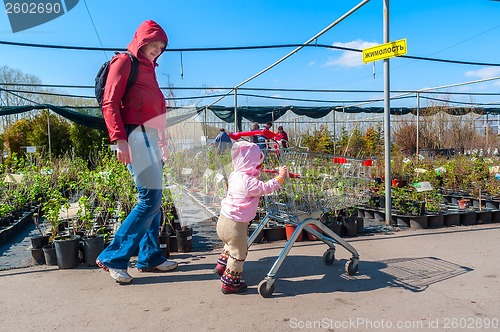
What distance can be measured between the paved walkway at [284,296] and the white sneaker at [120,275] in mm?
53

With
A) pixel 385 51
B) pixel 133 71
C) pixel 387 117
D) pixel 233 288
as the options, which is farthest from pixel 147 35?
pixel 387 117

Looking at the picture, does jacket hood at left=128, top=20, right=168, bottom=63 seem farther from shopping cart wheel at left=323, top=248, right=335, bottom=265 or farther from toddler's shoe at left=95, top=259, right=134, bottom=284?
shopping cart wheel at left=323, top=248, right=335, bottom=265

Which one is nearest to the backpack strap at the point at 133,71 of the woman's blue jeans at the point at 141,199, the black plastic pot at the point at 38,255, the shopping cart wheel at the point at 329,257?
the woman's blue jeans at the point at 141,199

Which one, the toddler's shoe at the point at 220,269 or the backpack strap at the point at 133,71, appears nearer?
the backpack strap at the point at 133,71

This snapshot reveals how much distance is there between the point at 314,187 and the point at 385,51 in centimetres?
261

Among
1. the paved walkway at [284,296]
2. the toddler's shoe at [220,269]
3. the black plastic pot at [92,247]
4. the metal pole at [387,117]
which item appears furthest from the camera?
the metal pole at [387,117]

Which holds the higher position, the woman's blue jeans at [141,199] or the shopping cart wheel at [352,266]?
the woman's blue jeans at [141,199]

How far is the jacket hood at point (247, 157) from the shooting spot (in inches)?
115

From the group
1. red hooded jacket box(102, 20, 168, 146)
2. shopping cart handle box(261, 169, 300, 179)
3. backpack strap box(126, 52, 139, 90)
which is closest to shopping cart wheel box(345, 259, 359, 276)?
shopping cart handle box(261, 169, 300, 179)

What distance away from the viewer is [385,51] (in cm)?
492

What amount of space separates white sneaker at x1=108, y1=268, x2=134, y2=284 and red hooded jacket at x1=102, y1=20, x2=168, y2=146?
3.51 ft

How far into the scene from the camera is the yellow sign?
471 centimetres

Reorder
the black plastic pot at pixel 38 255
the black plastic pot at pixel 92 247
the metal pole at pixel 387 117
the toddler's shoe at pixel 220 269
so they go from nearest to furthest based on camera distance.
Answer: the toddler's shoe at pixel 220 269, the black plastic pot at pixel 92 247, the black plastic pot at pixel 38 255, the metal pole at pixel 387 117

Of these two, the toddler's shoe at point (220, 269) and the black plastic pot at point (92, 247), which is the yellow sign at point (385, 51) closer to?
the toddler's shoe at point (220, 269)
